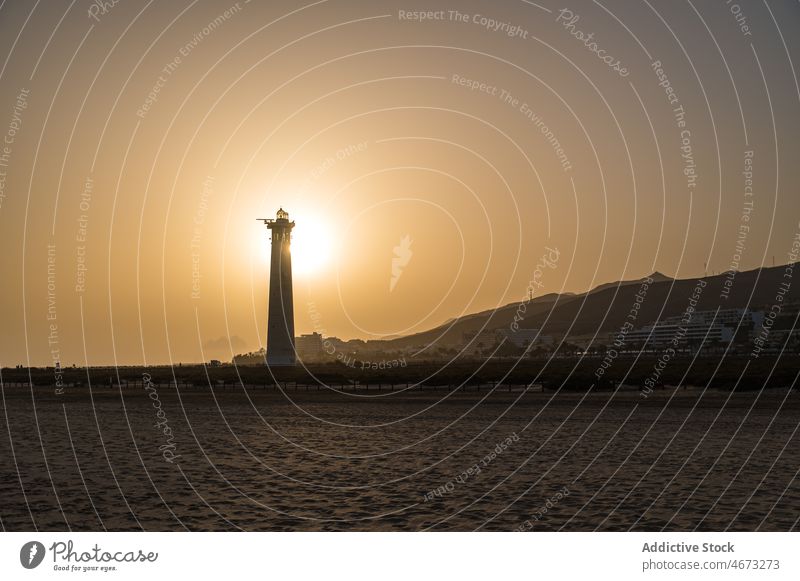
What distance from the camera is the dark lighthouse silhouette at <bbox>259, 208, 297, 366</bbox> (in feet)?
427

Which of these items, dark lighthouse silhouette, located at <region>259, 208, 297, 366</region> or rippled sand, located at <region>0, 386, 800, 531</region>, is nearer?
rippled sand, located at <region>0, 386, 800, 531</region>

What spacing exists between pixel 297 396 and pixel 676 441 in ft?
238

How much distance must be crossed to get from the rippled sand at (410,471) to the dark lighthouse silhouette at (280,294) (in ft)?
152

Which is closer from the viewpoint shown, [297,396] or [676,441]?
[676,441]

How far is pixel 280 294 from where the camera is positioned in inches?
5103

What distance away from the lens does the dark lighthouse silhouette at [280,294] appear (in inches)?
5118

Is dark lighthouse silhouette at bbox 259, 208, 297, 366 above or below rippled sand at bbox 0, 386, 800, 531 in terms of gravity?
above

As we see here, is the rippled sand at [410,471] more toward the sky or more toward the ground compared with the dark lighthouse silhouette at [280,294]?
more toward the ground

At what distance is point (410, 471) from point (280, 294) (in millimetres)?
88949

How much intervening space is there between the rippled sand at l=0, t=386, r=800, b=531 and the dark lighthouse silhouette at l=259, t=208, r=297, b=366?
46.4 meters

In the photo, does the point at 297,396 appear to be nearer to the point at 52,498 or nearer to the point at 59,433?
the point at 59,433
